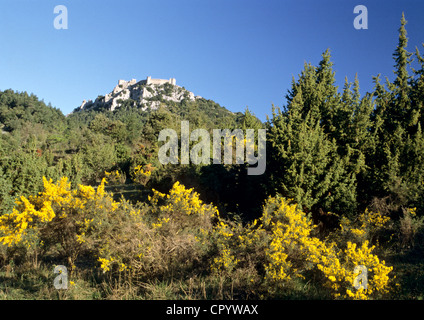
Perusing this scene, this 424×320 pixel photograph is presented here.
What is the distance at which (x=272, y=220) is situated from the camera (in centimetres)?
924

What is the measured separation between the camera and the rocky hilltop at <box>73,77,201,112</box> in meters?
119

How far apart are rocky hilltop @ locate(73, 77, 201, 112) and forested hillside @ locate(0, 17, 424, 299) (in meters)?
101

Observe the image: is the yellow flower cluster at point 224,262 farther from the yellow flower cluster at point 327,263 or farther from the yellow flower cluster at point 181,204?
the yellow flower cluster at point 181,204

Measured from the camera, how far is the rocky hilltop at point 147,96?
119m

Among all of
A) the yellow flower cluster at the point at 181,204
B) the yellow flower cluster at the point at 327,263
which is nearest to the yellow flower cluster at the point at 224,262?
the yellow flower cluster at the point at 327,263

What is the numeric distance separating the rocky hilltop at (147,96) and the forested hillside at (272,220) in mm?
100865

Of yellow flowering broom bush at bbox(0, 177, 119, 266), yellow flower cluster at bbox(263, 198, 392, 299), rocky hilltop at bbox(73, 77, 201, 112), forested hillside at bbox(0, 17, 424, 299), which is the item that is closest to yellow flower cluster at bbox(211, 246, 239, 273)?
forested hillside at bbox(0, 17, 424, 299)

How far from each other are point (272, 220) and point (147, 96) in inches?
4853

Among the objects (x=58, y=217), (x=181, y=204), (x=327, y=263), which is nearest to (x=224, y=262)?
(x=327, y=263)

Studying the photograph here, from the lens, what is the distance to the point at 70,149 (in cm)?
5616

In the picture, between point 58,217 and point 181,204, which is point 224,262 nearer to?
point 181,204

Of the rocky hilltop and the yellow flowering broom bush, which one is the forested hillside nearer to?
the yellow flowering broom bush

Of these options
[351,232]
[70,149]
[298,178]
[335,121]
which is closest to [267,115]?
[335,121]

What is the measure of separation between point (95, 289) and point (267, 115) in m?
13.5
